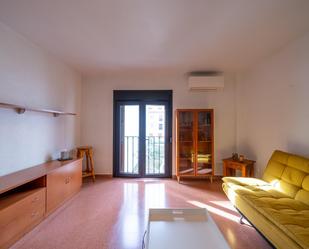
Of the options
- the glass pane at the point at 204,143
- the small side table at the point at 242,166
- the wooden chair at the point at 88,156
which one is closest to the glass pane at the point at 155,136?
the glass pane at the point at 204,143

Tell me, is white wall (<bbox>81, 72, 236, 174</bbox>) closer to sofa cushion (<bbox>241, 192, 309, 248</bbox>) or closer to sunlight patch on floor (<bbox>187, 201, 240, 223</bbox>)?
sunlight patch on floor (<bbox>187, 201, 240, 223</bbox>)

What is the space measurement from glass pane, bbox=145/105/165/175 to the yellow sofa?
1999 mm

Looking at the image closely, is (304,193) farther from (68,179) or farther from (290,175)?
(68,179)

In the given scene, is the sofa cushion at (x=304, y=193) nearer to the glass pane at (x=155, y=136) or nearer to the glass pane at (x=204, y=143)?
the glass pane at (x=204, y=143)

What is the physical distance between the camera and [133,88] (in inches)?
176

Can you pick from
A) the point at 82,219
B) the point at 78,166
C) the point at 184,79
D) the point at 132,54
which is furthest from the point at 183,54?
the point at 82,219

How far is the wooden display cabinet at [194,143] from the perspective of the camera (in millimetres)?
4109

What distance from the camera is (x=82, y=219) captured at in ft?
8.14

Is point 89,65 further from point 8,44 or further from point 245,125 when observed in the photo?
point 245,125

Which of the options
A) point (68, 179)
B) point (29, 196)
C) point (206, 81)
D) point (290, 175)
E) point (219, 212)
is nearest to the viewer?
Answer: point (29, 196)

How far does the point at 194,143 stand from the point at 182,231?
2604 mm

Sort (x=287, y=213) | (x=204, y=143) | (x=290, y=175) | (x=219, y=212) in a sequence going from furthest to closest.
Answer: (x=204, y=143)
(x=219, y=212)
(x=290, y=175)
(x=287, y=213)

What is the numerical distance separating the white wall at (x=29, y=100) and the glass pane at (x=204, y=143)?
2804mm

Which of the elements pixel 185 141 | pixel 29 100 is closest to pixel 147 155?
pixel 185 141
